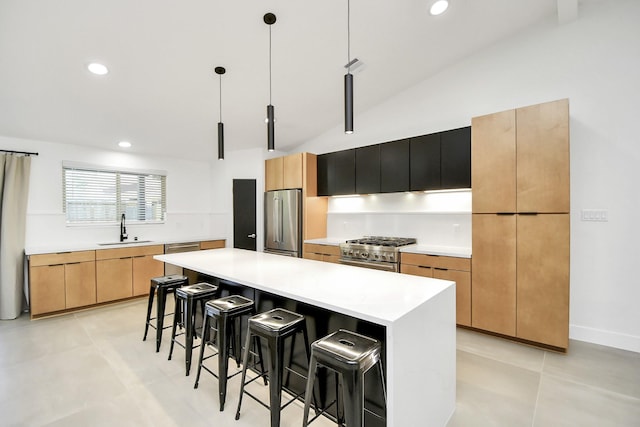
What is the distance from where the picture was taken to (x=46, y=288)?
11.9ft

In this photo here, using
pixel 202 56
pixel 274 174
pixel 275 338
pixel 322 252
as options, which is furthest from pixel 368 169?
pixel 275 338

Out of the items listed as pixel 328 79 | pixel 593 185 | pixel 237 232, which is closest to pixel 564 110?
pixel 593 185

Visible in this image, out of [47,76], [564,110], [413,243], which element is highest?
[47,76]

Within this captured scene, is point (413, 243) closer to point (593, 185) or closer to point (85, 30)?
point (593, 185)

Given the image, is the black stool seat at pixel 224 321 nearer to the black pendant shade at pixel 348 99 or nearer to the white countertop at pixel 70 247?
the black pendant shade at pixel 348 99

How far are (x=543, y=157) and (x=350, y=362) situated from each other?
110 inches

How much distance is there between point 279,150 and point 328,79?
2.30m

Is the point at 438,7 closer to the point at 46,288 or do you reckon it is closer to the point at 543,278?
the point at 543,278

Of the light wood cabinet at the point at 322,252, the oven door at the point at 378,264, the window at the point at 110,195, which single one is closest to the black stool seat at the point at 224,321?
the oven door at the point at 378,264

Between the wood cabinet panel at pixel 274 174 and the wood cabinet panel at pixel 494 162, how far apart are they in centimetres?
304

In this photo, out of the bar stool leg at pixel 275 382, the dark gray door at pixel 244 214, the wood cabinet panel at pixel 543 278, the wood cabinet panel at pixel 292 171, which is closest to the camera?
the bar stool leg at pixel 275 382

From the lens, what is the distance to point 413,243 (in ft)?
13.1

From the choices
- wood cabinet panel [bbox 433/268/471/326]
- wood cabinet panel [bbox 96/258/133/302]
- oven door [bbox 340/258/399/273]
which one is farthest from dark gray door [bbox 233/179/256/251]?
wood cabinet panel [bbox 433/268/471/326]

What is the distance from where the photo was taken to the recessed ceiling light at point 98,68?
268cm
